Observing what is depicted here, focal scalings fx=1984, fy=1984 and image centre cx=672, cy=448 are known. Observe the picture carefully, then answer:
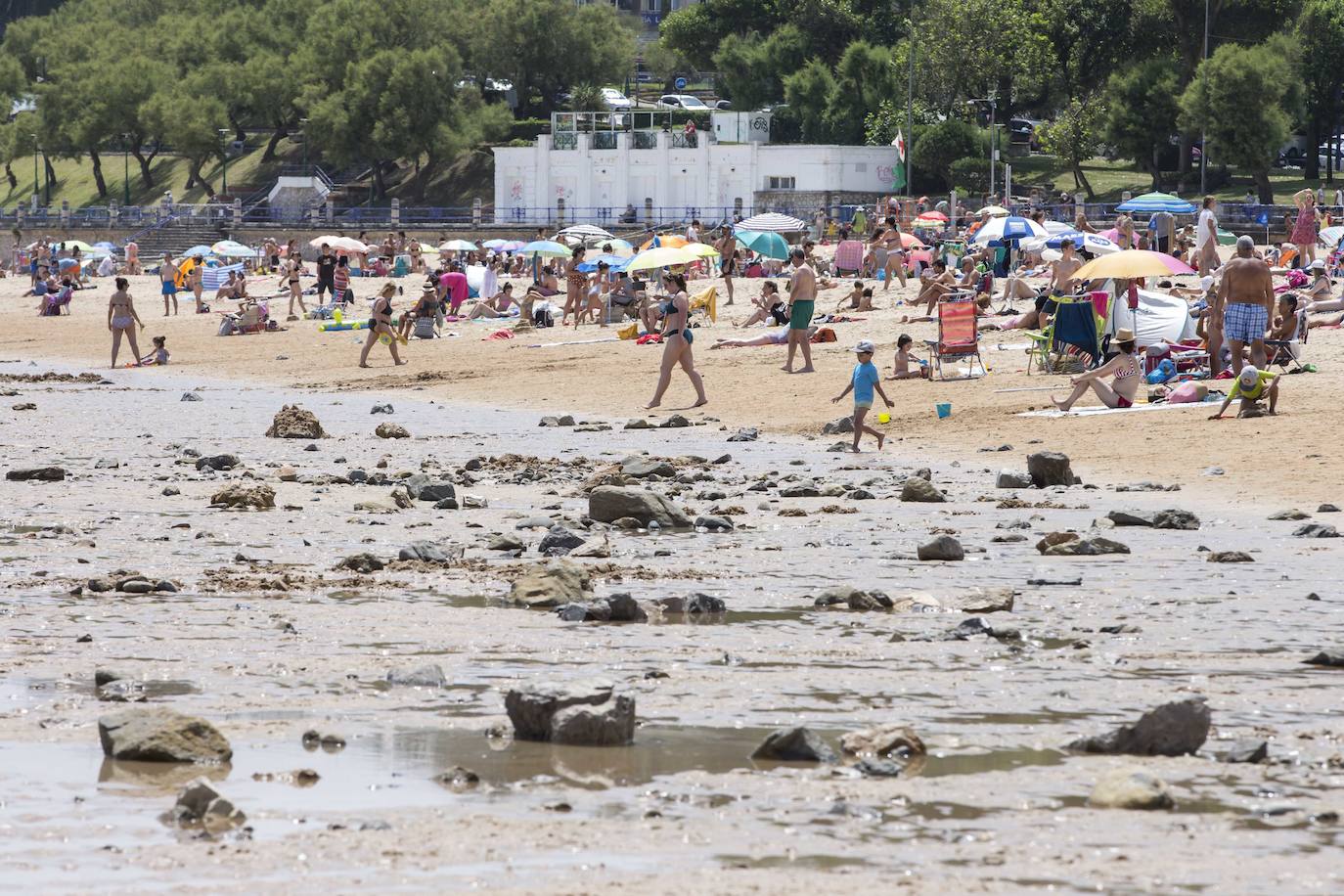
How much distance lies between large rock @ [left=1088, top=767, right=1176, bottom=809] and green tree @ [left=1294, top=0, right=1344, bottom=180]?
59985 millimetres

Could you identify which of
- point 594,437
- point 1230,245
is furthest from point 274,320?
point 594,437

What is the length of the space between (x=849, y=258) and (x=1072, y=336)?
49.8 ft

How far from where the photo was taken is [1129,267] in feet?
66.0

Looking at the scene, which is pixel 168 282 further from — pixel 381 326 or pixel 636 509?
pixel 636 509

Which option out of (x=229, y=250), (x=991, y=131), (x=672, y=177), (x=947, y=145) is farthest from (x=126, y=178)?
(x=991, y=131)

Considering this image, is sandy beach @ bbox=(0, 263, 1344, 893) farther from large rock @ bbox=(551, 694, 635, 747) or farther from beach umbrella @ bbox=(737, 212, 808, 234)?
beach umbrella @ bbox=(737, 212, 808, 234)

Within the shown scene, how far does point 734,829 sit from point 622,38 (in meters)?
82.4

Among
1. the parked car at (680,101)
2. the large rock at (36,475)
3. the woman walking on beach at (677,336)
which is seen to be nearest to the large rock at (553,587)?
the large rock at (36,475)

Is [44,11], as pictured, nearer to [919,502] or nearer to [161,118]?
[161,118]

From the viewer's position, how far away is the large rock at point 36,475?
14.2 meters

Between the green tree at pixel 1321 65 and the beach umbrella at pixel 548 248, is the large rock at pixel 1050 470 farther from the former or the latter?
the green tree at pixel 1321 65

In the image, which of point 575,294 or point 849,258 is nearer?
point 575,294

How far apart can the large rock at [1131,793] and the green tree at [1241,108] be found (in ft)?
173

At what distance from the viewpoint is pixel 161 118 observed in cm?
8688
